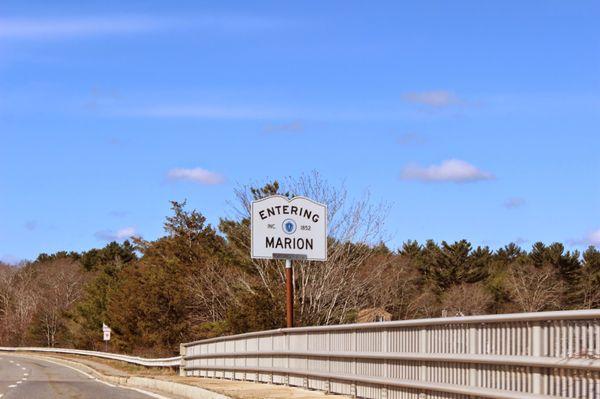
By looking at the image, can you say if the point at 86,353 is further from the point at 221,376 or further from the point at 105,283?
the point at 221,376

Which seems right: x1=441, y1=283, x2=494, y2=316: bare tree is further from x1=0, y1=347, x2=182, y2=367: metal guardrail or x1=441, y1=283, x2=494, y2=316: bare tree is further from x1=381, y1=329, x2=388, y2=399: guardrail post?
x1=381, y1=329, x2=388, y2=399: guardrail post

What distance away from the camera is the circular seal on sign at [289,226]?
26.9 metres

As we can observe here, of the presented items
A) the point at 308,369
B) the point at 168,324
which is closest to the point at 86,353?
the point at 168,324

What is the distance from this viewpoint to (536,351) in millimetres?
9680

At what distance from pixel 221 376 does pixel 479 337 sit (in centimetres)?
1548

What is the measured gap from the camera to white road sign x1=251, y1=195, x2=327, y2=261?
87.0ft

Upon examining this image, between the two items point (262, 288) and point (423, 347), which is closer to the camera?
point (423, 347)

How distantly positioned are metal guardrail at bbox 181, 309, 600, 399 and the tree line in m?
19.1

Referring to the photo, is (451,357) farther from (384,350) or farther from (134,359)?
(134,359)

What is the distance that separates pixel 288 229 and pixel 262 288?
38.9 feet

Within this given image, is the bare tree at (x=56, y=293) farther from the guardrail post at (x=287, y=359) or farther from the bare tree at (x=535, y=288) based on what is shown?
the guardrail post at (x=287, y=359)

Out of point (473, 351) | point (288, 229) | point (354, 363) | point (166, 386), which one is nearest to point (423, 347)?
point (473, 351)

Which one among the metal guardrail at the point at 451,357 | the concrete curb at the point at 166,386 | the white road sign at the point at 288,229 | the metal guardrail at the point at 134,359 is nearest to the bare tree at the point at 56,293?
the metal guardrail at the point at 134,359

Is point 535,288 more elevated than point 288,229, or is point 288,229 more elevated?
point 288,229
